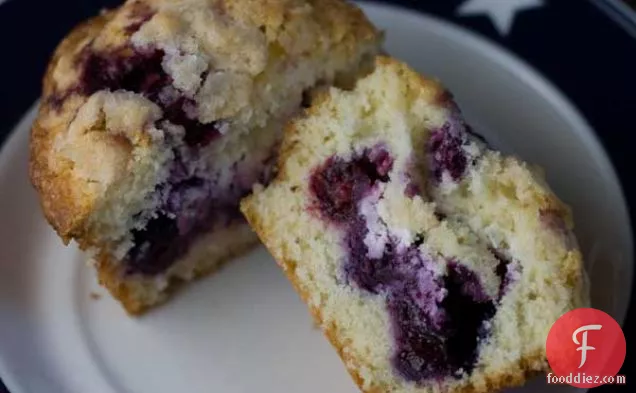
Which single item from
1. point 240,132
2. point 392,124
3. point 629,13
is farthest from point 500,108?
point 240,132

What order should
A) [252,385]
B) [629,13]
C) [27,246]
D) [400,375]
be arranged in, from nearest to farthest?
[400,375] → [252,385] → [27,246] → [629,13]

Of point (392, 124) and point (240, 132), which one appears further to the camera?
point (240, 132)

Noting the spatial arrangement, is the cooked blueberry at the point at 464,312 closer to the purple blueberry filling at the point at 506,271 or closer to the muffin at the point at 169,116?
the purple blueberry filling at the point at 506,271

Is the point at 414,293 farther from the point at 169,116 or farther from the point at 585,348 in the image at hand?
the point at 169,116

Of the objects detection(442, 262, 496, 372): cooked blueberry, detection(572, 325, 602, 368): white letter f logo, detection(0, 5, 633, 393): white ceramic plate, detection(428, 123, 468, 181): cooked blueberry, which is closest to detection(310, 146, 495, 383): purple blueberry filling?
detection(442, 262, 496, 372): cooked blueberry

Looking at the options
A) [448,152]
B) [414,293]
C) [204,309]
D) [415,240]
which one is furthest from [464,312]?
[204,309]

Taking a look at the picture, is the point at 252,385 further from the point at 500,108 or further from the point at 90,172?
the point at 500,108

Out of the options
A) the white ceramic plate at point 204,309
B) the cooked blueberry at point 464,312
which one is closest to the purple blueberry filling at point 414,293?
the cooked blueberry at point 464,312
